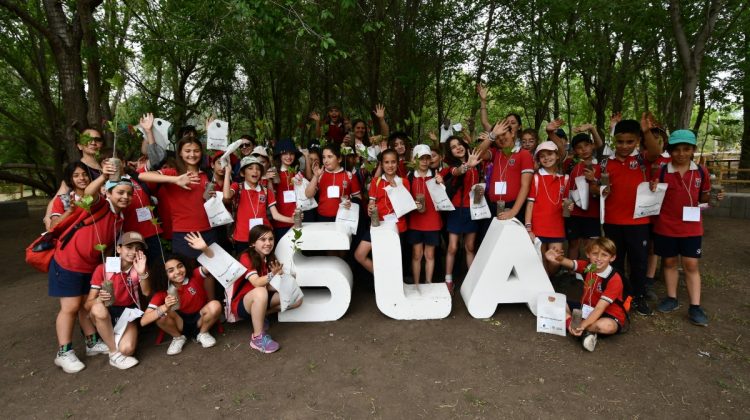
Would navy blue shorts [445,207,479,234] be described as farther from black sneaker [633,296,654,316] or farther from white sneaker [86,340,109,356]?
white sneaker [86,340,109,356]

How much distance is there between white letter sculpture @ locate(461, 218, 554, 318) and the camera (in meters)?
4.50

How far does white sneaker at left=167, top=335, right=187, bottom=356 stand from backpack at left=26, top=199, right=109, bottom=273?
138 cm

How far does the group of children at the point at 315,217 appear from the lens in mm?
3750

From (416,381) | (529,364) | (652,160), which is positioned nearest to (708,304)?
(652,160)

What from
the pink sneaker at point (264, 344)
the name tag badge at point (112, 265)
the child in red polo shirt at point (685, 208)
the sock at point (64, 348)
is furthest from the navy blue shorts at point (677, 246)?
the sock at point (64, 348)

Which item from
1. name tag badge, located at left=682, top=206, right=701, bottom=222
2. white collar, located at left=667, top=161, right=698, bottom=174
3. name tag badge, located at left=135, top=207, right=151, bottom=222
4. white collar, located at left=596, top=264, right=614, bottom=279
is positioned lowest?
white collar, located at left=596, top=264, right=614, bottom=279

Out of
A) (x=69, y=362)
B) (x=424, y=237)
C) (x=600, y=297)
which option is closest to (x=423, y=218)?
(x=424, y=237)

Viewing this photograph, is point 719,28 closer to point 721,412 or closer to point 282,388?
point 721,412

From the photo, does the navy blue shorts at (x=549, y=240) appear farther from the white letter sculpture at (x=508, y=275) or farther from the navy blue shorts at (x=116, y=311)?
the navy blue shorts at (x=116, y=311)

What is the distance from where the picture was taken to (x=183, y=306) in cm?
400

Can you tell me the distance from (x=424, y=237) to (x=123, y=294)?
3456 mm

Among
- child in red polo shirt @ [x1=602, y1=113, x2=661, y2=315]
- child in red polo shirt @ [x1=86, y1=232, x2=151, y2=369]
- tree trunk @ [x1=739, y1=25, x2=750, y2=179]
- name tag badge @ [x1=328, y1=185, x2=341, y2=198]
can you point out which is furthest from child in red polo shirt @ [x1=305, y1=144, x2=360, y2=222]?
tree trunk @ [x1=739, y1=25, x2=750, y2=179]

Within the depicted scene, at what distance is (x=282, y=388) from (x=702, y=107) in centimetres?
1830

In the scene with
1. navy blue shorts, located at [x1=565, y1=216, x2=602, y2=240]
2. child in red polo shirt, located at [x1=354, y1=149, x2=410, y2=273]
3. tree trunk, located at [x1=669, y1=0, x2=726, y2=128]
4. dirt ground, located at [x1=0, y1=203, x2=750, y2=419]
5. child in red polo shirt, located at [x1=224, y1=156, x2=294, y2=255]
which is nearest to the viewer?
dirt ground, located at [x1=0, y1=203, x2=750, y2=419]
